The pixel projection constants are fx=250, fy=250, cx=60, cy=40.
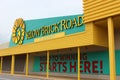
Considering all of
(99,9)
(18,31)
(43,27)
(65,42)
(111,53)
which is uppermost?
(18,31)

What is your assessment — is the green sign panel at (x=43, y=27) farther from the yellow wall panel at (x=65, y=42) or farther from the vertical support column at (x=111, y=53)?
the vertical support column at (x=111, y=53)

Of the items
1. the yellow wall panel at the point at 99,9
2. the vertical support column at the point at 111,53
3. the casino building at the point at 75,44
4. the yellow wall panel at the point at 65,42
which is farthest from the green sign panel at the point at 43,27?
the vertical support column at the point at 111,53

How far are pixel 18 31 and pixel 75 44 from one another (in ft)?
67.6

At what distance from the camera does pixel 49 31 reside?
34.2m

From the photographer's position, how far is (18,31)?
42344 millimetres

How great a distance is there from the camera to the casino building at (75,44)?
2041cm

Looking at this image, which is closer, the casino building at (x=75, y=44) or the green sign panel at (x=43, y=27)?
the casino building at (x=75, y=44)

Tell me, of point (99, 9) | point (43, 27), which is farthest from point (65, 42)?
point (43, 27)

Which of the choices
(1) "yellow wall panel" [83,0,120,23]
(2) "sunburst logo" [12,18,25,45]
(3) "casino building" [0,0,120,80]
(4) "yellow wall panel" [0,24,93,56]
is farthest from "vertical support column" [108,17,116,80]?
(2) "sunburst logo" [12,18,25,45]

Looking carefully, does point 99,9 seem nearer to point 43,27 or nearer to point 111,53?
point 111,53

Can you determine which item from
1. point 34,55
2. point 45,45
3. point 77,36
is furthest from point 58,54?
point 77,36

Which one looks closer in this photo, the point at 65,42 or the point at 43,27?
the point at 65,42

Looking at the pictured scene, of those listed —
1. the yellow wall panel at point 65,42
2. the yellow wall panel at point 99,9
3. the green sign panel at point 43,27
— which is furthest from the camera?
the green sign panel at point 43,27

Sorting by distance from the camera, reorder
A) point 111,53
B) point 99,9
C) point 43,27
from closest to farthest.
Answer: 1. point 111,53
2. point 99,9
3. point 43,27
